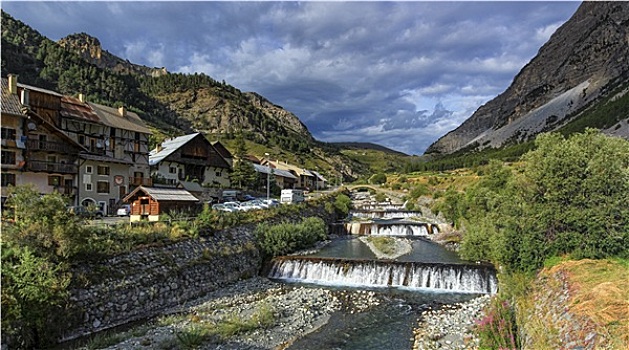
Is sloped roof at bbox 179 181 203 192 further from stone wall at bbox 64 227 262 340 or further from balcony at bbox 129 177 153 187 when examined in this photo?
stone wall at bbox 64 227 262 340

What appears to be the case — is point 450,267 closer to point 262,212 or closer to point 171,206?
point 262,212

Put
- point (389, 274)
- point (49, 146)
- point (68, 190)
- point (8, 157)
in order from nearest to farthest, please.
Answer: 1. point (389, 274)
2. point (8, 157)
3. point (49, 146)
4. point (68, 190)

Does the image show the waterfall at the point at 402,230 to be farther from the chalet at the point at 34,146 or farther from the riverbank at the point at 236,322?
the chalet at the point at 34,146

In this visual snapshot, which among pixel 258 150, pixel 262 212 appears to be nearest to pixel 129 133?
pixel 262 212

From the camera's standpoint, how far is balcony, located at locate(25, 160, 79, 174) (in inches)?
1487

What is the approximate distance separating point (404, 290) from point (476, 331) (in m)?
9.57

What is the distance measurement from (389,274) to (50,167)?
34.7m

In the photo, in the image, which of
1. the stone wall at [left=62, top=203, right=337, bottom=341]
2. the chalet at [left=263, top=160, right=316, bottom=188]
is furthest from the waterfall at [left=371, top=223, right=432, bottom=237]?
the chalet at [left=263, top=160, right=316, bottom=188]

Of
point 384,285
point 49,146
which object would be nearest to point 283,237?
point 384,285

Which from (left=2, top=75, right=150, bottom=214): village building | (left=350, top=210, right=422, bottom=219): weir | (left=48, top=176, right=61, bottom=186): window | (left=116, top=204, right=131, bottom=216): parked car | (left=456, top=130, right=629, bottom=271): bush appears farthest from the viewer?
(left=350, top=210, right=422, bottom=219): weir

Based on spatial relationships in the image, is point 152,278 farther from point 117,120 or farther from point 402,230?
point 117,120

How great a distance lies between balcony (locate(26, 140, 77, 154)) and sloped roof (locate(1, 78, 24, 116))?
A: 2942 mm

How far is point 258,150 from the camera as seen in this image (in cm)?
15175

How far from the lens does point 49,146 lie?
3931cm
